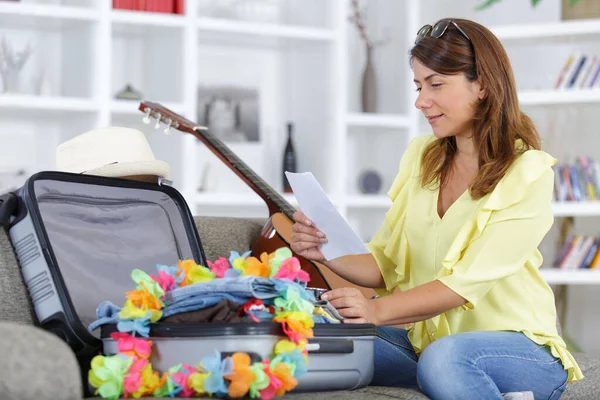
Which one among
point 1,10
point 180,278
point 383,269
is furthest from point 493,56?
point 1,10

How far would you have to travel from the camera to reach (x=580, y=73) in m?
4.22

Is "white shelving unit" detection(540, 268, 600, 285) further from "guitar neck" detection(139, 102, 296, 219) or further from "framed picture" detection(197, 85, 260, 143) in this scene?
"guitar neck" detection(139, 102, 296, 219)

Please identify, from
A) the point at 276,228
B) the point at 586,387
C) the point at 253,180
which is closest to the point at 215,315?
the point at 276,228

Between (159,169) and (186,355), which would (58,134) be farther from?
(186,355)

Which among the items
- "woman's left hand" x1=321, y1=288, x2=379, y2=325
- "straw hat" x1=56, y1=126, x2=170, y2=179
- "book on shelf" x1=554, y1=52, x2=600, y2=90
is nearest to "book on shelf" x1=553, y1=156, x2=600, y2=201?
"book on shelf" x1=554, y1=52, x2=600, y2=90

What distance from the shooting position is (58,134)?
4.20 m

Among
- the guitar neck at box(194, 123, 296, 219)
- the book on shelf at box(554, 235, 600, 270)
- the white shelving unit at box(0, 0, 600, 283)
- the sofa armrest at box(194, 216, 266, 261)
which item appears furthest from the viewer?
the book on shelf at box(554, 235, 600, 270)

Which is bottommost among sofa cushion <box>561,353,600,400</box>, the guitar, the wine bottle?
sofa cushion <box>561,353,600,400</box>

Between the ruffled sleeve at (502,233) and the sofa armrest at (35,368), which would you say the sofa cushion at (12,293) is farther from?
the ruffled sleeve at (502,233)

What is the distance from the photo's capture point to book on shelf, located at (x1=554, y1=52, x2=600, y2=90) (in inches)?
165

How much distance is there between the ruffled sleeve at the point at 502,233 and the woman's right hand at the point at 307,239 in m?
0.31

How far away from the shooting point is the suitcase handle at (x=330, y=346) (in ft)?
5.05

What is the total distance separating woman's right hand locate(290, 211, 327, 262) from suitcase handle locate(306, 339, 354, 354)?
1.54 ft

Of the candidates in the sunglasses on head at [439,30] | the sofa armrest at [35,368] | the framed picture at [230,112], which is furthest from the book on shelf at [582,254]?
the sofa armrest at [35,368]
